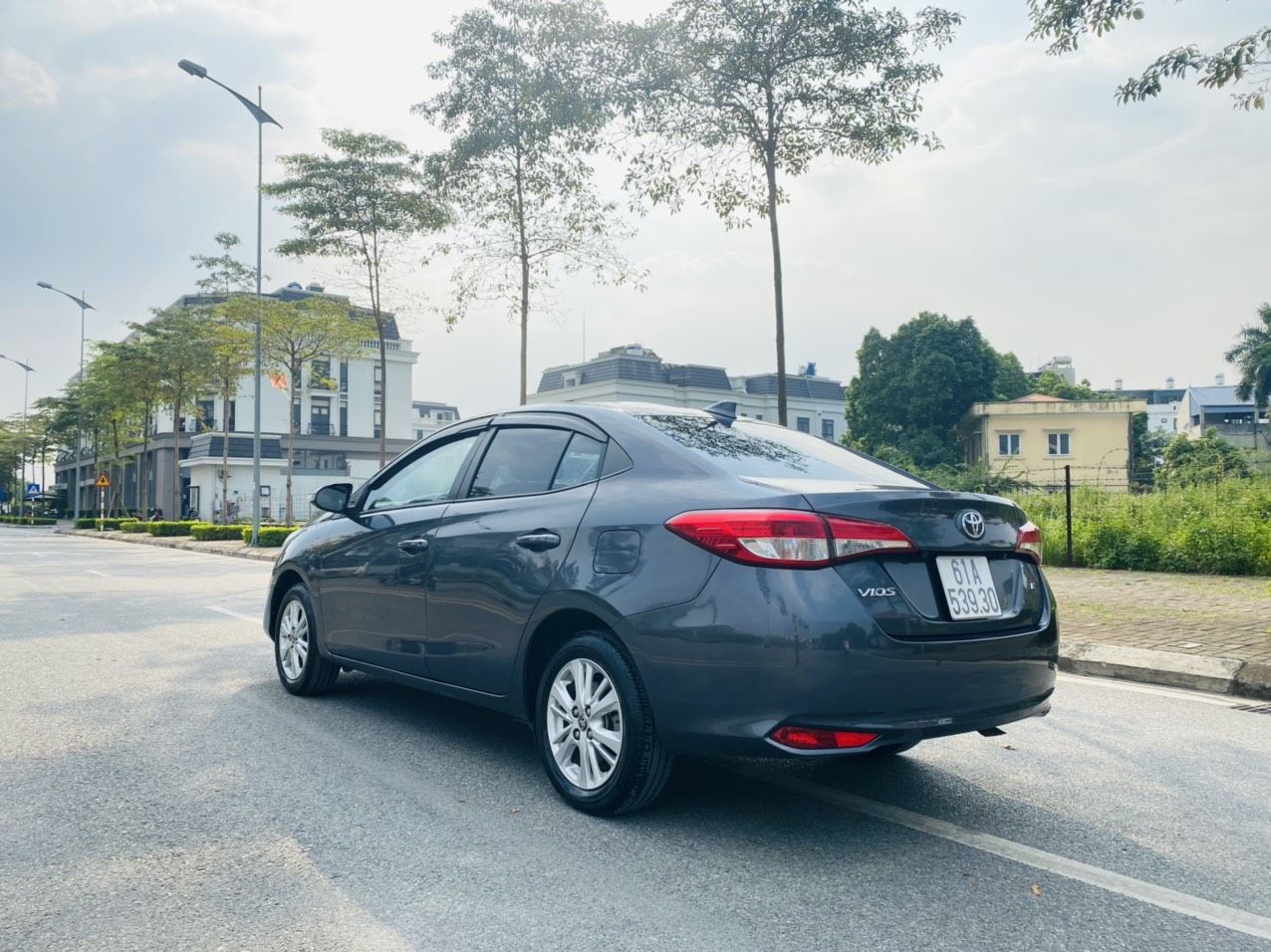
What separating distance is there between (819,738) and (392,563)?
2.43 m

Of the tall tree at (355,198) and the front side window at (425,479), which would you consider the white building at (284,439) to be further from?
the front side window at (425,479)

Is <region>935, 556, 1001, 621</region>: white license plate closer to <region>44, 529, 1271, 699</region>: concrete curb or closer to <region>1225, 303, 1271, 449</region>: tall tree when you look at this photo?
<region>44, 529, 1271, 699</region>: concrete curb

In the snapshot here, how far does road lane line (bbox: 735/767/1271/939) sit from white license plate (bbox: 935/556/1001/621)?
770mm

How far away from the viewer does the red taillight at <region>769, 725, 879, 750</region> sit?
3299 millimetres

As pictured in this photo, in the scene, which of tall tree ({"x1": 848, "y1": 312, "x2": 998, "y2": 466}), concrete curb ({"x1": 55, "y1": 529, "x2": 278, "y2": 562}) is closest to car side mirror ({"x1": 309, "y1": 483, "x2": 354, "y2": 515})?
concrete curb ({"x1": 55, "y1": 529, "x2": 278, "y2": 562})

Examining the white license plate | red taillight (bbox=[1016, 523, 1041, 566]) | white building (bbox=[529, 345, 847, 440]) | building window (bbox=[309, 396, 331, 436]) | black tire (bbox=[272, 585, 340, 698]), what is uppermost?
white building (bbox=[529, 345, 847, 440])

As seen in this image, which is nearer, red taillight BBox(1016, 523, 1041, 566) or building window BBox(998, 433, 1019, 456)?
red taillight BBox(1016, 523, 1041, 566)

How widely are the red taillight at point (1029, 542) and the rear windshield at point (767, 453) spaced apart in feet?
1.42

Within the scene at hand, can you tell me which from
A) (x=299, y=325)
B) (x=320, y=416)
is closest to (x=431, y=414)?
(x=320, y=416)

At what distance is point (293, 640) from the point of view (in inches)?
238

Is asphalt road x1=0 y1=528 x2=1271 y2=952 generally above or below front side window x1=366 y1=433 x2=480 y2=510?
below

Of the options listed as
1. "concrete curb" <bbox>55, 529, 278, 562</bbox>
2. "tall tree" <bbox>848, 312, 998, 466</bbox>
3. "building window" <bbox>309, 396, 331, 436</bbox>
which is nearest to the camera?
"concrete curb" <bbox>55, 529, 278, 562</bbox>

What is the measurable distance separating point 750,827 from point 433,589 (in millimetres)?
1765

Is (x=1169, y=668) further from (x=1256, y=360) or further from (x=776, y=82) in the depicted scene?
(x=1256, y=360)
